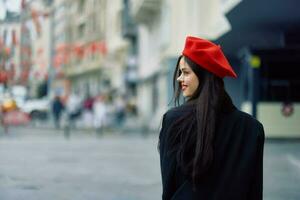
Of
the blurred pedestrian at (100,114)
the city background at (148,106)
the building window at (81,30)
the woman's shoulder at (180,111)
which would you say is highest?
the woman's shoulder at (180,111)

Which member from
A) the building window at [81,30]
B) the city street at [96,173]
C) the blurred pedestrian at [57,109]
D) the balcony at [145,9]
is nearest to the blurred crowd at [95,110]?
the blurred pedestrian at [57,109]

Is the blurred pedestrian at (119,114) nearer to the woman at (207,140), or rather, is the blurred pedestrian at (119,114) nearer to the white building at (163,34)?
the white building at (163,34)

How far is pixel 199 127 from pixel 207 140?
6 centimetres

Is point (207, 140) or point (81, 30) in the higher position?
point (207, 140)

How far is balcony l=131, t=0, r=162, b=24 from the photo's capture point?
38781 mm

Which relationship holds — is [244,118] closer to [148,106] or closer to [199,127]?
[199,127]

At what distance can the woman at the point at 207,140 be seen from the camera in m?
3.19

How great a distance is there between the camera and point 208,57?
10.6ft

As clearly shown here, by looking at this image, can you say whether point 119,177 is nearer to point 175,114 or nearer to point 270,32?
point 175,114

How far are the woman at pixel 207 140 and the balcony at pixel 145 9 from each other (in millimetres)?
34809

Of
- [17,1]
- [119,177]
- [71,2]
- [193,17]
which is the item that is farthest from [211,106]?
[71,2]

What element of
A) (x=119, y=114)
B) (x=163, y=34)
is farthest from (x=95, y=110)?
(x=163, y=34)

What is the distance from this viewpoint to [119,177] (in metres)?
12.4

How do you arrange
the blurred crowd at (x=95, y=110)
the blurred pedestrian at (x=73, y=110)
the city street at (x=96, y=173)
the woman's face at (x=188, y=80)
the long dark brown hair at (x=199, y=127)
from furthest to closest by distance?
the blurred pedestrian at (x=73, y=110) < the blurred crowd at (x=95, y=110) < the city street at (x=96, y=173) < the woman's face at (x=188, y=80) < the long dark brown hair at (x=199, y=127)
